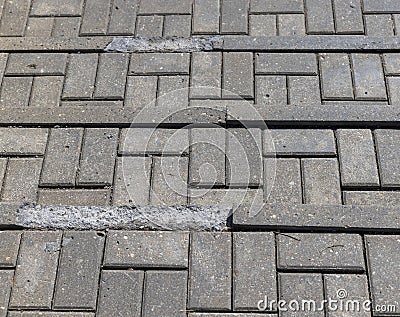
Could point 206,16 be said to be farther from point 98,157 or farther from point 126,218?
point 126,218

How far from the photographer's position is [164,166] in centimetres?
326

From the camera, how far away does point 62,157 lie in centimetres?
331

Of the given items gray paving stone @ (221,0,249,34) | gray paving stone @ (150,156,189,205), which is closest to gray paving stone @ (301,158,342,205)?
gray paving stone @ (150,156,189,205)

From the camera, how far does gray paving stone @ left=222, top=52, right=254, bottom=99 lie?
354cm

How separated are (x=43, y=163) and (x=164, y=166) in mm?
699

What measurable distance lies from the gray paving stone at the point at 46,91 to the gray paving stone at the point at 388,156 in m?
1.95

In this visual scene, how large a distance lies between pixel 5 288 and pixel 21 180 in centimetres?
64

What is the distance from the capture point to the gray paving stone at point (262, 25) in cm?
385

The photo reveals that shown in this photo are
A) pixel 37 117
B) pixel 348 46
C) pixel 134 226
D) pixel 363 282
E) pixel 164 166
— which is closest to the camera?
pixel 363 282

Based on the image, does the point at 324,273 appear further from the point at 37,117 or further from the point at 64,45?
the point at 64,45

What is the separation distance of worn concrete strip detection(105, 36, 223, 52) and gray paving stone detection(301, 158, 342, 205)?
3.55 feet

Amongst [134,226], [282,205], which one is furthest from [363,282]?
[134,226]

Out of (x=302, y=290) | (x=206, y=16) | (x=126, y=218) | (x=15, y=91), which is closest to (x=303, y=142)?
(x=302, y=290)

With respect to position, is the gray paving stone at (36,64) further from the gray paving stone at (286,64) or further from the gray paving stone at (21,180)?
the gray paving stone at (286,64)
